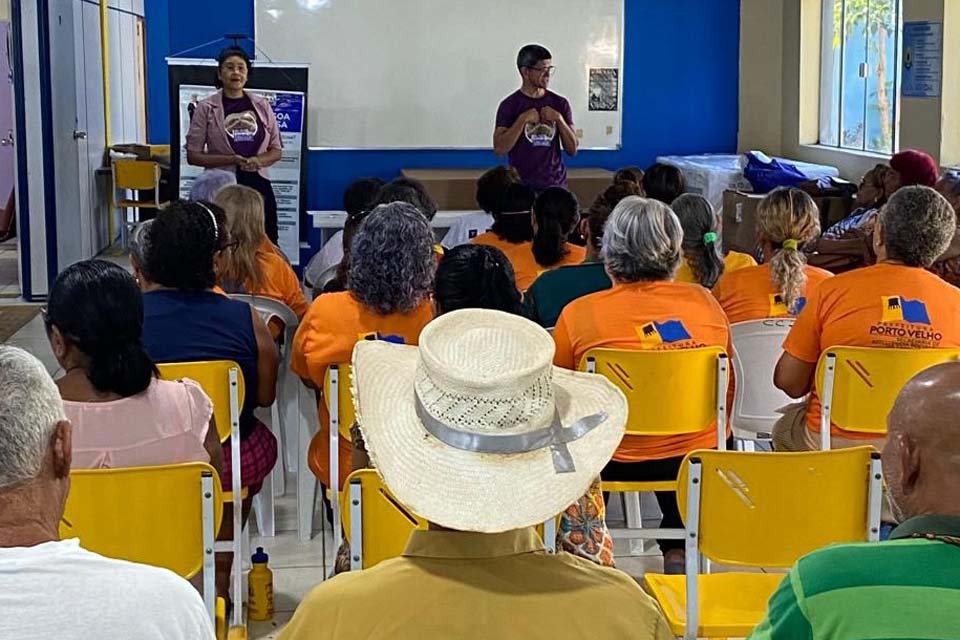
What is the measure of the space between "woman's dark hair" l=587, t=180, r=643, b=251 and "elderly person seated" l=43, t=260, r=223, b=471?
208cm

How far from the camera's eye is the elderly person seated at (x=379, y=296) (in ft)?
11.9

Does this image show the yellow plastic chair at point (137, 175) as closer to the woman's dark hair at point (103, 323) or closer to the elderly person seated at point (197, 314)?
the elderly person seated at point (197, 314)

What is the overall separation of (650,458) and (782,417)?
60cm

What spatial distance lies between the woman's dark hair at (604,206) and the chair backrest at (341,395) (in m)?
1.36

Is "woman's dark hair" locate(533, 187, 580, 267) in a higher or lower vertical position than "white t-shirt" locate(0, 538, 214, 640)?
higher

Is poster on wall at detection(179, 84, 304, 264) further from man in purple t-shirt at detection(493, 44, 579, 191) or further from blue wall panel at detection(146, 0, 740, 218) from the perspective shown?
man in purple t-shirt at detection(493, 44, 579, 191)

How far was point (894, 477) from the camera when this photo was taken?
166 cm

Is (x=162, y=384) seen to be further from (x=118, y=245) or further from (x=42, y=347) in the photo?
(x=118, y=245)

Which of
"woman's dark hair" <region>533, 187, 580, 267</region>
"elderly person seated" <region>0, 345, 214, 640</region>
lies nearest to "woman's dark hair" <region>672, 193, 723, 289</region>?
"woman's dark hair" <region>533, 187, 580, 267</region>

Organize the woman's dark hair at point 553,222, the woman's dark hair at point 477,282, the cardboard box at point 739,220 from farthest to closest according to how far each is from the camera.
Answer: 1. the cardboard box at point 739,220
2. the woman's dark hair at point 553,222
3. the woman's dark hair at point 477,282

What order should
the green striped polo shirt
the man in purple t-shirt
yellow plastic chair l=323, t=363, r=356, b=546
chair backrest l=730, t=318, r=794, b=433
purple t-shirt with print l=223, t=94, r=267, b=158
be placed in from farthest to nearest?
purple t-shirt with print l=223, t=94, r=267, b=158, the man in purple t-shirt, chair backrest l=730, t=318, r=794, b=433, yellow plastic chair l=323, t=363, r=356, b=546, the green striped polo shirt

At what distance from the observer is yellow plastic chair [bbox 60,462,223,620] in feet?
8.24

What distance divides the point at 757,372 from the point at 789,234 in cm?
47

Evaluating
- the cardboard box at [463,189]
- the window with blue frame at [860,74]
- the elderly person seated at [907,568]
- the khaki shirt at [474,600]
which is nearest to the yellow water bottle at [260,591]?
the khaki shirt at [474,600]
